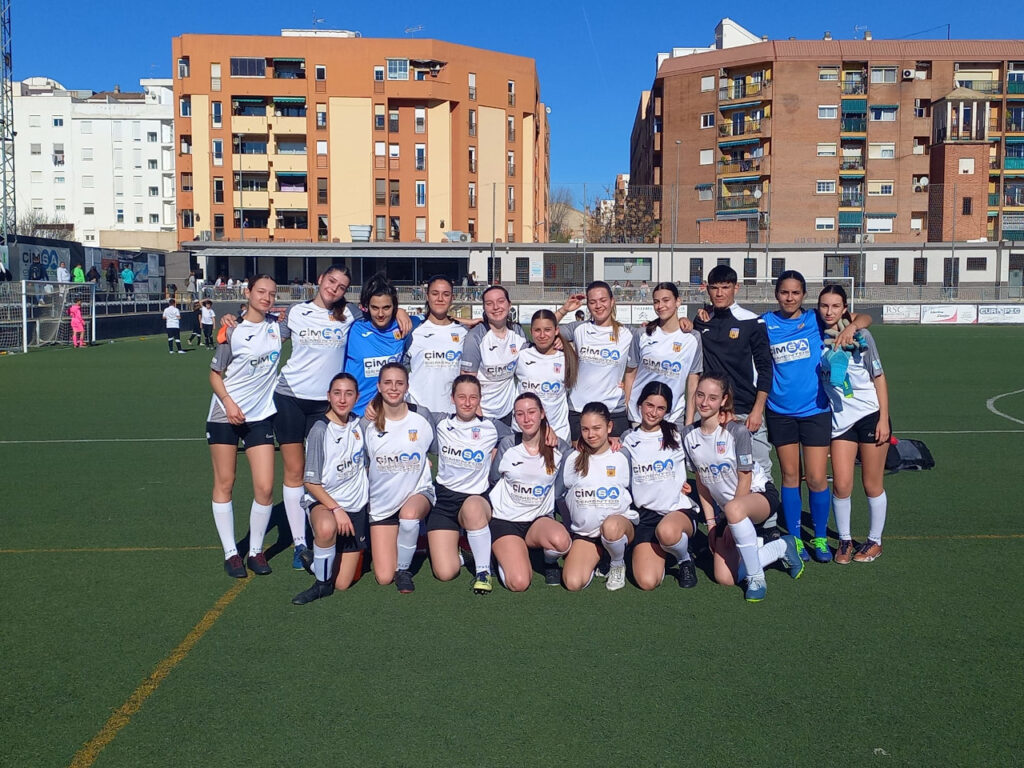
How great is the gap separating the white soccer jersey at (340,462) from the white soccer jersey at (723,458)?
210 centimetres

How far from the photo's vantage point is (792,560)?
19.3 ft

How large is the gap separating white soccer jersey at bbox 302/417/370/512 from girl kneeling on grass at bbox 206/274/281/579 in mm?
370

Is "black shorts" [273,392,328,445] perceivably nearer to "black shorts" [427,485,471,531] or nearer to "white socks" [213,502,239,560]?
"white socks" [213,502,239,560]

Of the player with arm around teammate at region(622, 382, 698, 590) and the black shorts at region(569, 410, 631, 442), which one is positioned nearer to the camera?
the player with arm around teammate at region(622, 382, 698, 590)

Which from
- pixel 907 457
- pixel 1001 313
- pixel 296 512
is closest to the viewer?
pixel 296 512

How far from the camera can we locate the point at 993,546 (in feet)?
21.2

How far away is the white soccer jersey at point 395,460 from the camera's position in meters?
5.85

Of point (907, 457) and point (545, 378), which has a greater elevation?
point (545, 378)

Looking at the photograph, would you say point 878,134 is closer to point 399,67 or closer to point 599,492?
point 399,67

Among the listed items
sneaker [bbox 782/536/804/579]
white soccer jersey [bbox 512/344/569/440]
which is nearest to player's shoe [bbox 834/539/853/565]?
sneaker [bbox 782/536/804/579]

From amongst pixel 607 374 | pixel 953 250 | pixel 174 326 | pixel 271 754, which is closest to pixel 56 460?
pixel 607 374

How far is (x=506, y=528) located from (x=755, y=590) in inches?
61.7

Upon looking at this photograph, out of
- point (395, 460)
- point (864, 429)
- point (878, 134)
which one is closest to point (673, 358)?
point (864, 429)

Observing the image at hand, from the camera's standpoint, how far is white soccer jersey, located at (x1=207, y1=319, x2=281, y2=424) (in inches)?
231
